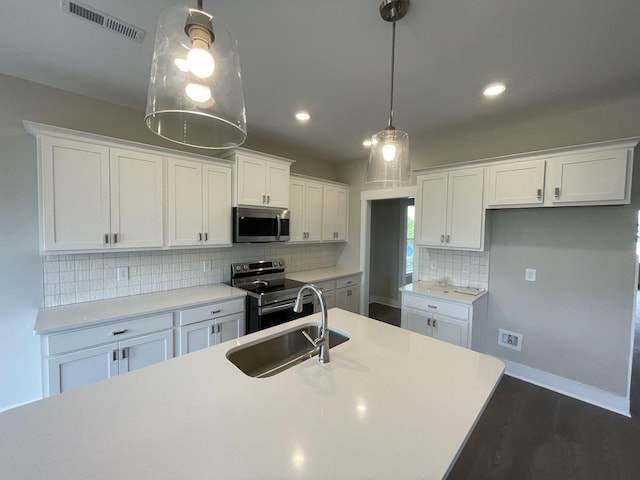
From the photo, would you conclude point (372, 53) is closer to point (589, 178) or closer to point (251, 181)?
point (251, 181)

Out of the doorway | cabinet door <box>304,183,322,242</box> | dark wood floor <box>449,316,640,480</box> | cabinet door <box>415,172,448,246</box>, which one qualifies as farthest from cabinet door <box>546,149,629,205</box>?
the doorway

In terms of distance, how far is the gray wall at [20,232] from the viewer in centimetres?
209

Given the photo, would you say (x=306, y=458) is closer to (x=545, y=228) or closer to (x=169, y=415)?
(x=169, y=415)

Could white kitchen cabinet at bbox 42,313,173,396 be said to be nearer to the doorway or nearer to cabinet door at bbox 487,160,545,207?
cabinet door at bbox 487,160,545,207

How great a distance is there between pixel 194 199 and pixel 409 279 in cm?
448

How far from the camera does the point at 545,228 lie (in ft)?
9.00

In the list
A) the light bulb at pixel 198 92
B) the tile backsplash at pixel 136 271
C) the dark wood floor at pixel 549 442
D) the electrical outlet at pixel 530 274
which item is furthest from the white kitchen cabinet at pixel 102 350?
the electrical outlet at pixel 530 274

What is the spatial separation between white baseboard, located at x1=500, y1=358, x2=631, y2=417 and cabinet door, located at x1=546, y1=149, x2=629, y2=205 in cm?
174

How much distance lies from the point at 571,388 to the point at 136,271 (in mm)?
4369

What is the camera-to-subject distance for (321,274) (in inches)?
157

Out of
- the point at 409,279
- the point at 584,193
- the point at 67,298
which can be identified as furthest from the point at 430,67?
the point at 409,279

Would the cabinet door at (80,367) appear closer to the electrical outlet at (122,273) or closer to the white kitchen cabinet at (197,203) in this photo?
the electrical outlet at (122,273)

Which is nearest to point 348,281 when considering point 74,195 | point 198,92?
point 74,195

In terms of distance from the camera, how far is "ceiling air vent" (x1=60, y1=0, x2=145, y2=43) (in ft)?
4.68
